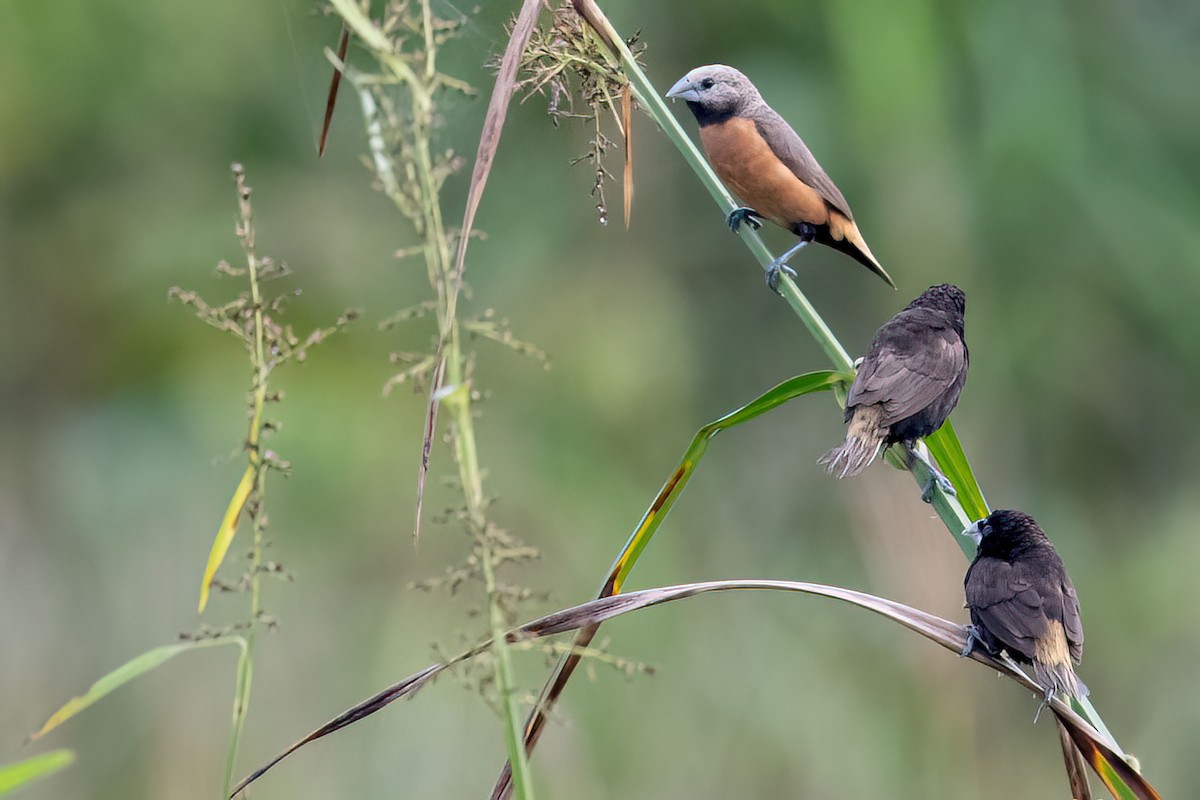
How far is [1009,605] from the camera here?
140 cm

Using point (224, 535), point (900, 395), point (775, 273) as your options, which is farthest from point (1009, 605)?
point (224, 535)

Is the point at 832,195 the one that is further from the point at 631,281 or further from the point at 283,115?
the point at 283,115

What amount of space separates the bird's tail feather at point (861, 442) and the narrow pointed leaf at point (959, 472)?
15 centimetres

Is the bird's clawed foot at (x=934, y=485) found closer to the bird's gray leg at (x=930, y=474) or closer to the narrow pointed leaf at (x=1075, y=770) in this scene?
the bird's gray leg at (x=930, y=474)

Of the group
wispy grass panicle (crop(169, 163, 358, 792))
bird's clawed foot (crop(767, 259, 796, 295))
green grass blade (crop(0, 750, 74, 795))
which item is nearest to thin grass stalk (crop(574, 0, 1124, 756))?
bird's clawed foot (crop(767, 259, 796, 295))

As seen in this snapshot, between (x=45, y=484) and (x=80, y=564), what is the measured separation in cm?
35

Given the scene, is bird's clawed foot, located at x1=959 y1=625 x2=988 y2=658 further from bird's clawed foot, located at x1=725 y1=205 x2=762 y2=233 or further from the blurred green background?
the blurred green background

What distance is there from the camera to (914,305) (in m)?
1.93

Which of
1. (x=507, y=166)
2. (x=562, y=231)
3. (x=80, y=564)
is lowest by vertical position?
(x=80, y=564)

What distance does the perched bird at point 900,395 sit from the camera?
1490 mm

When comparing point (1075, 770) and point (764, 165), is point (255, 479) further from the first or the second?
point (764, 165)

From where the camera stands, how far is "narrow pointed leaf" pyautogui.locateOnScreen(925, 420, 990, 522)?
123cm

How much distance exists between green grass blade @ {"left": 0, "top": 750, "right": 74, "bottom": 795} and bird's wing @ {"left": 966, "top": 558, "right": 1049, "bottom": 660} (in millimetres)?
1062

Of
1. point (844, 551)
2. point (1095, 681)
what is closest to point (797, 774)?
point (844, 551)
